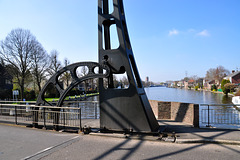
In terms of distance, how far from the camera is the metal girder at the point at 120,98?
7.18 meters

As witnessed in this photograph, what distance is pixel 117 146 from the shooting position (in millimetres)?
5910

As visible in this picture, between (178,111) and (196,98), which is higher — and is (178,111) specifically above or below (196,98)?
above

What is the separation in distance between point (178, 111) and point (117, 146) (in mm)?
5609

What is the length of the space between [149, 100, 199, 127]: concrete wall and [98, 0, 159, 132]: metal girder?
8.44 feet

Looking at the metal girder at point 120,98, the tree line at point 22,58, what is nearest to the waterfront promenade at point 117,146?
the metal girder at point 120,98

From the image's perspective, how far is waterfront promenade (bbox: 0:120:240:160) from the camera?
5145 millimetres

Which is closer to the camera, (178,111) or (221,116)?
(178,111)

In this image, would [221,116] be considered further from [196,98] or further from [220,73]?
[220,73]

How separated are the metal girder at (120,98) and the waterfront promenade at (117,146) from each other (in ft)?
1.89

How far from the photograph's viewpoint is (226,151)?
5359 millimetres

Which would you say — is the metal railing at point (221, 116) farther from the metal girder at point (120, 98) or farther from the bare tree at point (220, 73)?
the bare tree at point (220, 73)

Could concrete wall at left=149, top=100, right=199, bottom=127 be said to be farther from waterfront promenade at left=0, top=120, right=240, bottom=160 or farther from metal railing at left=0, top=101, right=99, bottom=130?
metal railing at left=0, top=101, right=99, bottom=130

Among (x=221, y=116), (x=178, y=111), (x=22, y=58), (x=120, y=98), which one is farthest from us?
(x=22, y=58)

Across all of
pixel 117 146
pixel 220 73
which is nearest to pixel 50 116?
pixel 117 146
